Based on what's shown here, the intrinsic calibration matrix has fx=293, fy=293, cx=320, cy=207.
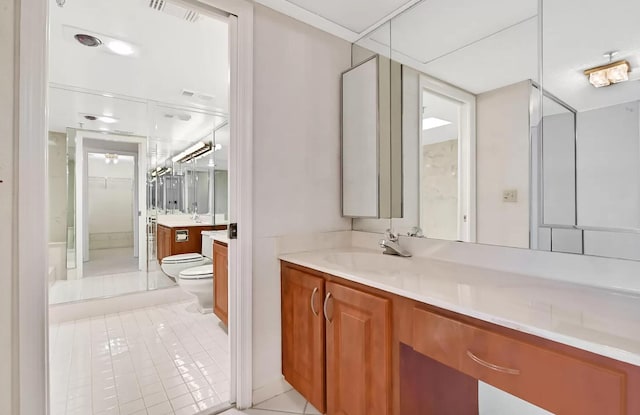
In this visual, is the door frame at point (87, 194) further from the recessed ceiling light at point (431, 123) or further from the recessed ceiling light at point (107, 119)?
the recessed ceiling light at point (431, 123)

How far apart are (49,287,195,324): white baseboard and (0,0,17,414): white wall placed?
2.25 meters

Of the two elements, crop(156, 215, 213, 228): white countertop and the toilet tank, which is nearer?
the toilet tank

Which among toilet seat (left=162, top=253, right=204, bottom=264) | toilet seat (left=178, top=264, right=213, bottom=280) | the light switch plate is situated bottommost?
toilet seat (left=178, top=264, right=213, bottom=280)

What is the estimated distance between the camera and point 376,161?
182cm

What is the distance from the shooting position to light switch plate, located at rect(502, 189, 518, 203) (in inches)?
51.3

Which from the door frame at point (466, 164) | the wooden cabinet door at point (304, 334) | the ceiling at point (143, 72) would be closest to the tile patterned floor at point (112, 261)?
the ceiling at point (143, 72)

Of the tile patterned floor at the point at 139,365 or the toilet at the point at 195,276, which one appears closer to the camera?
the tile patterned floor at the point at 139,365

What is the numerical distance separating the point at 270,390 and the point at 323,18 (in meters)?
2.22

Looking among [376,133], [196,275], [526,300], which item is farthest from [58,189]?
[526,300]

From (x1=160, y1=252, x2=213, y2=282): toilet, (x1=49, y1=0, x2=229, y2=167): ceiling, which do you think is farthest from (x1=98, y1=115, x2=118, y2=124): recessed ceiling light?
(x1=160, y1=252, x2=213, y2=282): toilet

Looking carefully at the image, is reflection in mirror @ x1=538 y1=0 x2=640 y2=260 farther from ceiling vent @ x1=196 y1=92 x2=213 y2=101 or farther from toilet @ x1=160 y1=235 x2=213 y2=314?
ceiling vent @ x1=196 y1=92 x2=213 y2=101

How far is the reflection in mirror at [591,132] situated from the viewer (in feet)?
3.33

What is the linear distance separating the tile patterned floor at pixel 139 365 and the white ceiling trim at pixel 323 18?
2.26m

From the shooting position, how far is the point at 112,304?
3.06 m
